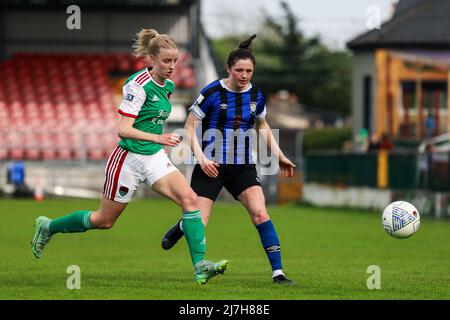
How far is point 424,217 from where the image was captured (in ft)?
76.6

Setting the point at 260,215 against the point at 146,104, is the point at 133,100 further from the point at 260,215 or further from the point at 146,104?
the point at 260,215

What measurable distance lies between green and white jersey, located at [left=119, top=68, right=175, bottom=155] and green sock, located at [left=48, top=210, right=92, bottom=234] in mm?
830

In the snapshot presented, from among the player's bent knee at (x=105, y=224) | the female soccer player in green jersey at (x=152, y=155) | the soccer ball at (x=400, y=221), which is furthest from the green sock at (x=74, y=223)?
the soccer ball at (x=400, y=221)

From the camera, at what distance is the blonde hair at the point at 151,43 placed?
31.2 ft

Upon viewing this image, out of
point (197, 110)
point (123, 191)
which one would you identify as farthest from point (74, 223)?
point (197, 110)

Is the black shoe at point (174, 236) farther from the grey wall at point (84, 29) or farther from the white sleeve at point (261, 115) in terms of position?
the grey wall at point (84, 29)

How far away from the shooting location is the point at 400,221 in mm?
11031

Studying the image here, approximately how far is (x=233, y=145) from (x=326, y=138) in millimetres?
64512

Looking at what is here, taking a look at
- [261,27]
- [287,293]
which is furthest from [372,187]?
[261,27]

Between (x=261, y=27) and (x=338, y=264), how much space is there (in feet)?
232

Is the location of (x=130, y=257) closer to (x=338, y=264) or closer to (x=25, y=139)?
(x=338, y=264)

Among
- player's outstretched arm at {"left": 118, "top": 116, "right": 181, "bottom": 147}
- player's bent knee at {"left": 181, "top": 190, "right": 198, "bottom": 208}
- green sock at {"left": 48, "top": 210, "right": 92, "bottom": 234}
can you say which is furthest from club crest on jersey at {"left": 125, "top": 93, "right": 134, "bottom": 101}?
green sock at {"left": 48, "top": 210, "right": 92, "bottom": 234}

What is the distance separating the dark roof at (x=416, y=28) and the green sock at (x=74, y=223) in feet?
107

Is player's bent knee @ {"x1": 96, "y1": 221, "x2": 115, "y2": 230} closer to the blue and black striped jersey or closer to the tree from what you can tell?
the blue and black striped jersey
